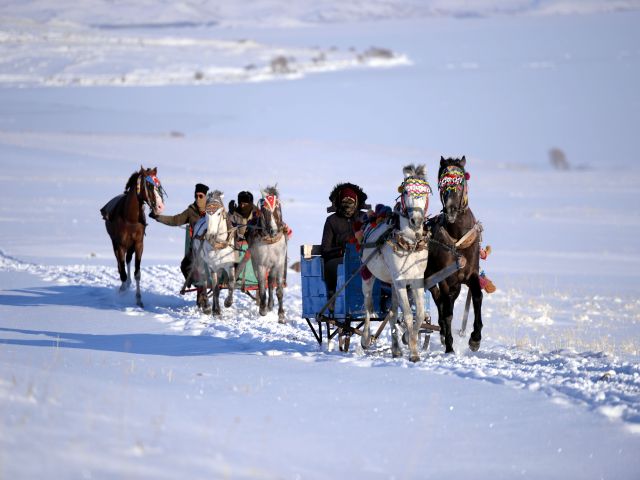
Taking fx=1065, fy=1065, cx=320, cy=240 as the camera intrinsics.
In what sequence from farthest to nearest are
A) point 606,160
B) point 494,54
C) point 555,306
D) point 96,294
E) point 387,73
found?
point 494,54, point 387,73, point 606,160, point 555,306, point 96,294

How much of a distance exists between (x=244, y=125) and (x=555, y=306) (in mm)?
55972

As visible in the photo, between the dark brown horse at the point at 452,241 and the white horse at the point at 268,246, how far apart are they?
10.8ft

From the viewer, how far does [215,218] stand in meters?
15.3

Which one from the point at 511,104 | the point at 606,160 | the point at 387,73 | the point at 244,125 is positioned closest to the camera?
the point at 606,160

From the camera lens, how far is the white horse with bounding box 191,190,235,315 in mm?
15336

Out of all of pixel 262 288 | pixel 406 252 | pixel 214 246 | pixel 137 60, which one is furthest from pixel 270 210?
pixel 137 60

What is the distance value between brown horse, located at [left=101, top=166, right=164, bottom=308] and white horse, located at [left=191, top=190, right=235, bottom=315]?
135cm

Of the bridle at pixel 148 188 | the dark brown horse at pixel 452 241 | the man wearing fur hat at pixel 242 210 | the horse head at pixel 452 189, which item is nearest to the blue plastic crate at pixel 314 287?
the dark brown horse at pixel 452 241

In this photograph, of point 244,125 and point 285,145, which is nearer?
point 285,145

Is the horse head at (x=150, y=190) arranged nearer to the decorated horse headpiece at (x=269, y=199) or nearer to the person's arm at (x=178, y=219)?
the person's arm at (x=178, y=219)

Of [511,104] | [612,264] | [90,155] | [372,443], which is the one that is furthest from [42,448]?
[511,104]

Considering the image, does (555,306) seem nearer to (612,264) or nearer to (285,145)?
(612,264)

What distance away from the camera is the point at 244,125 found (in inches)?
2928

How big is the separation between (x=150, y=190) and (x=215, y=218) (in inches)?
72.8
